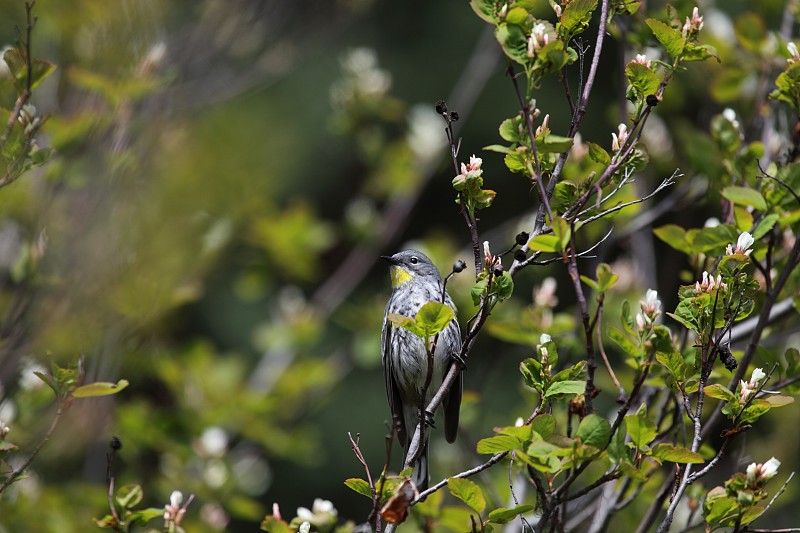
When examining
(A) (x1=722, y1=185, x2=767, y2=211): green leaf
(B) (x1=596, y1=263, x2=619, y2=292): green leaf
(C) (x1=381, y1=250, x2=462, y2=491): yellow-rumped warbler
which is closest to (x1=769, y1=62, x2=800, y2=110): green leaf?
(A) (x1=722, y1=185, x2=767, y2=211): green leaf

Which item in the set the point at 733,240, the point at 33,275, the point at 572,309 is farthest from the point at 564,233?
the point at 572,309

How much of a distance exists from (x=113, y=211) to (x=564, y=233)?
1218mm

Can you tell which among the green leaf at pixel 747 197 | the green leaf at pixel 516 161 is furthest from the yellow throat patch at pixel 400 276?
the green leaf at pixel 516 161

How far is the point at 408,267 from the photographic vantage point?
4598 millimetres

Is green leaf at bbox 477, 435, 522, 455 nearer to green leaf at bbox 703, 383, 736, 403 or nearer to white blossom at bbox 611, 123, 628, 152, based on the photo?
green leaf at bbox 703, 383, 736, 403

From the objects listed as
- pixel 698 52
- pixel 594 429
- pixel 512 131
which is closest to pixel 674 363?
pixel 594 429

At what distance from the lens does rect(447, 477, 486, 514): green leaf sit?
2439mm

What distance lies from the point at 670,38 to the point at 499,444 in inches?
48.7

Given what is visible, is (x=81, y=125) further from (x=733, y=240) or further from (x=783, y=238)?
(x=783, y=238)

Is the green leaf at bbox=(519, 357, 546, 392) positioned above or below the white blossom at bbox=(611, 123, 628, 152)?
below

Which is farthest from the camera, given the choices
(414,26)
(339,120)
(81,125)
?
(414,26)

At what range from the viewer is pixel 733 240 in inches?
109

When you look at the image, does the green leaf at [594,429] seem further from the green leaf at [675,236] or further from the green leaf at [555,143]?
the green leaf at [675,236]

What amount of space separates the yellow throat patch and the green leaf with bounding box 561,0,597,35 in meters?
2.26
